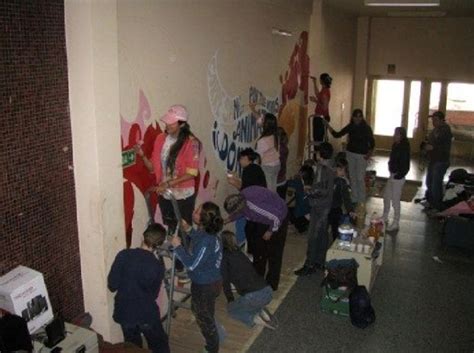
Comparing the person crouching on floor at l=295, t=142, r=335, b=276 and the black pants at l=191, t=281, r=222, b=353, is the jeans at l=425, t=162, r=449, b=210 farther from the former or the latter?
the black pants at l=191, t=281, r=222, b=353

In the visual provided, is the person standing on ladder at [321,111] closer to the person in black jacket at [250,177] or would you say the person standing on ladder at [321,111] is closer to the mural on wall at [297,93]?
the mural on wall at [297,93]

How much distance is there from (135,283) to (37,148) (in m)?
1.22

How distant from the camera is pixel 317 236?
6289 mm

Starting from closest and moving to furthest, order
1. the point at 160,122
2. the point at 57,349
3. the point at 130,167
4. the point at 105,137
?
Answer: the point at 57,349 < the point at 105,137 < the point at 130,167 < the point at 160,122

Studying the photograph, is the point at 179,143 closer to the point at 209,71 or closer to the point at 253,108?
the point at 209,71

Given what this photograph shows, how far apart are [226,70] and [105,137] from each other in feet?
8.82

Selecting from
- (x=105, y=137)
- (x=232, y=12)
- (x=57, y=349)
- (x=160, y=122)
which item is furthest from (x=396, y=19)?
(x=57, y=349)

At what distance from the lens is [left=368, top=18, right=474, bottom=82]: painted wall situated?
42.2 feet

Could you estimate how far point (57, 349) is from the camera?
3.24 meters

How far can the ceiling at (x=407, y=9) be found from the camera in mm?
9895

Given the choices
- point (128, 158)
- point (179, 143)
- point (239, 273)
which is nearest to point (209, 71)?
point (179, 143)

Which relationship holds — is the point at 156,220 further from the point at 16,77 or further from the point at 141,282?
the point at 16,77

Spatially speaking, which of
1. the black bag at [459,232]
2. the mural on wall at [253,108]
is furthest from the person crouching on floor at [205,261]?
the black bag at [459,232]

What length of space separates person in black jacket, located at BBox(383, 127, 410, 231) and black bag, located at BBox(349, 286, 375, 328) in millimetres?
2852
